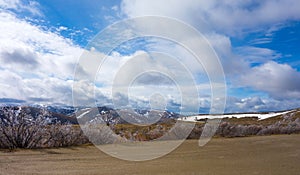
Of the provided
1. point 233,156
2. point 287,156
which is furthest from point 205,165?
point 287,156

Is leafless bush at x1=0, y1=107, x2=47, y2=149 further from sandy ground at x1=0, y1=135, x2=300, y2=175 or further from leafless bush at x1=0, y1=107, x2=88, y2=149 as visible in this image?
sandy ground at x1=0, y1=135, x2=300, y2=175

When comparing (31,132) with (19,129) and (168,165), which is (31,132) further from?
(168,165)

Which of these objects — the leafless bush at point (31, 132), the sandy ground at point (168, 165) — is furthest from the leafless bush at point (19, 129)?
the sandy ground at point (168, 165)

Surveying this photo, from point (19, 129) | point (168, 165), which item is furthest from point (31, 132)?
point (168, 165)

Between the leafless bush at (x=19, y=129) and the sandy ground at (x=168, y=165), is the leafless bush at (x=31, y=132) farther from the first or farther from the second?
the sandy ground at (x=168, y=165)

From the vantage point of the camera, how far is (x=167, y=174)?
735cm

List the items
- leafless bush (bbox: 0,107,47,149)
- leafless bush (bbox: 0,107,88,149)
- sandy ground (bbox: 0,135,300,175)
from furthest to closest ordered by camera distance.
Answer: leafless bush (bbox: 0,107,88,149), leafless bush (bbox: 0,107,47,149), sandy ground (bbox: 0,135,300,175)

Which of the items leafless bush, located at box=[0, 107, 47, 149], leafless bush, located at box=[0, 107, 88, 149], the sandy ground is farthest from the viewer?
leafless bush, located at box=[0, 107, 88, 149]

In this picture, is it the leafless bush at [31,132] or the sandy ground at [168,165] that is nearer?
the sandy ground at [168,165]

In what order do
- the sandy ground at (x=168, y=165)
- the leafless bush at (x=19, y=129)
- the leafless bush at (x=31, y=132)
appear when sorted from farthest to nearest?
the leafless bush at (x=31, y=132) < the leafless bush at (x=19, y=129) < the sandy ground at (x=168, y=165)

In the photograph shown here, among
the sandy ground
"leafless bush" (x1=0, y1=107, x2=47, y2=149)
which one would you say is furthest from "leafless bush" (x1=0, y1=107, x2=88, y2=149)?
the sandy ground

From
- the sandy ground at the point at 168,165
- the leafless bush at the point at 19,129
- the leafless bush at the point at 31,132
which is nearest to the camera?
the sandy ground at the point at 168,165

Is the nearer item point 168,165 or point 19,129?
point 168,165

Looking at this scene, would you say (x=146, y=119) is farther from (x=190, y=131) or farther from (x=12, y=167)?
(x=12, y=167)
